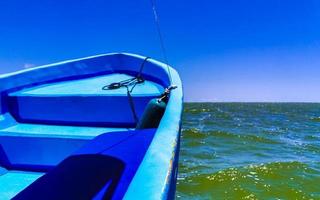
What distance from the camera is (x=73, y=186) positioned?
1.53 meters

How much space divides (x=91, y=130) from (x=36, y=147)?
1.72 feet

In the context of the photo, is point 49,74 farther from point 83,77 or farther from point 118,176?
point 118,176

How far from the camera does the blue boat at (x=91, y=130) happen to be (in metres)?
1.41

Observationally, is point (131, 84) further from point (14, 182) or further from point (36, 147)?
point (14, 182)

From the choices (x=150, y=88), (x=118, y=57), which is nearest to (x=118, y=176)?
(x=150, y=88)

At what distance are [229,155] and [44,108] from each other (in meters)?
6.80

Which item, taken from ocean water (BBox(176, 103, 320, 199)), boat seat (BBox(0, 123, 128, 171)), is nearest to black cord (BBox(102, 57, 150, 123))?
boat seat (BBox(0, 123, 128, 171))

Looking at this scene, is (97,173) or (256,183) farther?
(256,183)

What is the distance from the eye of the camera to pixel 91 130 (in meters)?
3.27

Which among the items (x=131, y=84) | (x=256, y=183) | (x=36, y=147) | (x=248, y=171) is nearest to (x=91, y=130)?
(x=36, y=147)

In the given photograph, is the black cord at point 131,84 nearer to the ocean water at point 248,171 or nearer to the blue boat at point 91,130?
the blue boat at point 91,130

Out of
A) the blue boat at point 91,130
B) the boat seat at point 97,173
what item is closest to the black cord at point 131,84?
the blue boat at point 91,130

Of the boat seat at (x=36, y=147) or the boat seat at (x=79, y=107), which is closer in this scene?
the boat seat at (x=36, y=147)

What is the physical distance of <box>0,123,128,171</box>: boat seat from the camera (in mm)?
3037
